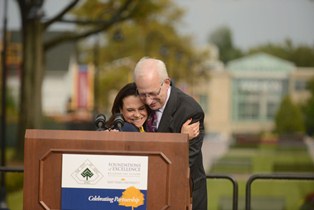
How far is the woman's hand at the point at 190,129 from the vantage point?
17.1ft

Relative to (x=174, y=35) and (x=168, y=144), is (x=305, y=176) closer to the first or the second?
(x=168, y=144)

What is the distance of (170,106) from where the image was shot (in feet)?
17.3

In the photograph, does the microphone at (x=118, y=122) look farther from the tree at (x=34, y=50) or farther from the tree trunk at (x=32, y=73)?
the tree trunk at (x=32, y=73)

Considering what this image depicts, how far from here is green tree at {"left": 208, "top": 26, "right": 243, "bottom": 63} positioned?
127 metres

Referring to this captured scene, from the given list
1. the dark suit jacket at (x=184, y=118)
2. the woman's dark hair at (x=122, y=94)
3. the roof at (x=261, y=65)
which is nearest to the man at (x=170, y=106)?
the dark suit jacket at (x=184, y=118)

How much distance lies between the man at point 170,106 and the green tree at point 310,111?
9768 centimetres

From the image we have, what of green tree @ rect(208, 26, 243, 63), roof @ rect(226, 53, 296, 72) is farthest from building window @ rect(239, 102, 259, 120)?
green tree @ rect(208, 26, 243, 63)

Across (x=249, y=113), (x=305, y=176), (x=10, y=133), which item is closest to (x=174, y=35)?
(x=10, y=133)

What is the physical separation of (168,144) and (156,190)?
0.81 ft

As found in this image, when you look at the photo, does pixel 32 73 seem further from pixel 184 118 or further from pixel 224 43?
pixel 224 43

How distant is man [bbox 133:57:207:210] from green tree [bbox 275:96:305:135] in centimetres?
8595

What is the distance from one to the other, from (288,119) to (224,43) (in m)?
40.1

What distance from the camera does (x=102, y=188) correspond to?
15.7ft

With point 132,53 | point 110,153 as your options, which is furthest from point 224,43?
point 110,153
